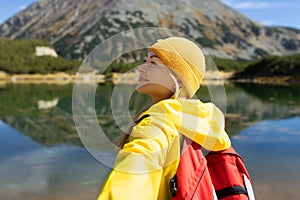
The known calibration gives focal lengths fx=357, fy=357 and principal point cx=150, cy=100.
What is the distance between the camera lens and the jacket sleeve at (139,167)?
99 cm

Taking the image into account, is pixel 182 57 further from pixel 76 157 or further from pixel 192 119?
pixel 76 157

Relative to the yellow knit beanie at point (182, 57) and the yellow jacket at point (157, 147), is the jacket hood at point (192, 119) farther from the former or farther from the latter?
the yellow knit beanie at point (182, 57)

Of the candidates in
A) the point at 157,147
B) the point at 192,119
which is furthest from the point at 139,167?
the point at 192,119

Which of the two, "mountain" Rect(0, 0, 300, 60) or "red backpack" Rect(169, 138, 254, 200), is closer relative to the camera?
"red backpack" Rect(169, 138, 254, 200)

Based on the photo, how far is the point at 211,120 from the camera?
52.4 inches

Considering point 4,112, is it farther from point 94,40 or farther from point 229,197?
point 94,40

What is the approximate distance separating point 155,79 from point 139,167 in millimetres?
406

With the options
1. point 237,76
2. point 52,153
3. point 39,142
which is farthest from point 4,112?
point 237,76

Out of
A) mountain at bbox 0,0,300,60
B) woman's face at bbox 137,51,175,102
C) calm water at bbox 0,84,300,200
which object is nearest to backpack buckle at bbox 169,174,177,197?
woman's face at bbox 137,51,175,102

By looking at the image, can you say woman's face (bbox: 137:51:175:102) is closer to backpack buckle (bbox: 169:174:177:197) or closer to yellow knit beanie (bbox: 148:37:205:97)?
yellow knit beanie (bbox: 148:37:205:97)

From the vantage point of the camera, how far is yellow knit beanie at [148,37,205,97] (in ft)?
4.31

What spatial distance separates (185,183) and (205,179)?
0.52 ft

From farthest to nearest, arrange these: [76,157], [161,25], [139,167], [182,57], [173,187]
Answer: [161,25], [76,157], [182,57], [173,187], [139,167]

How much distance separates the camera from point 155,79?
1.34 meters
